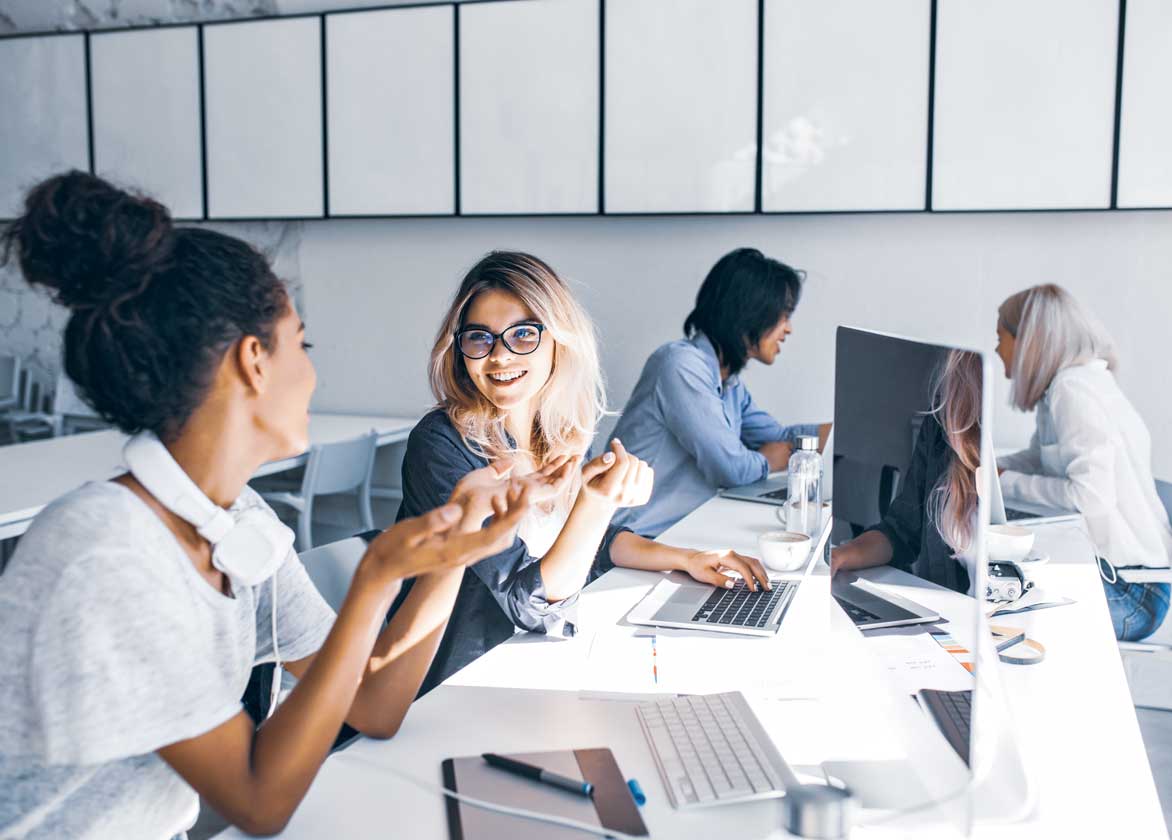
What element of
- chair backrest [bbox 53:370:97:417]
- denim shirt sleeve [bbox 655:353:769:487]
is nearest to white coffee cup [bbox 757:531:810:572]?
denim shirt sleeve [bbox 655:353:769:487]

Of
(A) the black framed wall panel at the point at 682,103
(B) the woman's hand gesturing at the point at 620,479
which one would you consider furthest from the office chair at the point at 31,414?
(B) the woman's hand gesturing at the point at 620,479

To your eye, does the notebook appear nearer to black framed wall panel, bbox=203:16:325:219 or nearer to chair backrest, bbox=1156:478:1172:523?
chair backrest, bbox=1156:478:1172:523

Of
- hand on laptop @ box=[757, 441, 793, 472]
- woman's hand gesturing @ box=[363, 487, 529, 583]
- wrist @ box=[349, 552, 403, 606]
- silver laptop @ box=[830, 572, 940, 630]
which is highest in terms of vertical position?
woman's hand gesturing @ box=[363, 487, 529, 583]

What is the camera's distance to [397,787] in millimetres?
1086

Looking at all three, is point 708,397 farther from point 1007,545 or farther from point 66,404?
point 66,404

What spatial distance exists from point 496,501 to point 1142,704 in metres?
2.77

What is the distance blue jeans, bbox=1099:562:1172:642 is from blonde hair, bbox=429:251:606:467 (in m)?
1.39

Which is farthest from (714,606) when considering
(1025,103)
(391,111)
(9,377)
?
(9,377)

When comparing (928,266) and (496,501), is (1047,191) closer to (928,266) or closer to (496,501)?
(928,266)

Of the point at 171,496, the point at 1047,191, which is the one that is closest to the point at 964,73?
the point at 1047,191

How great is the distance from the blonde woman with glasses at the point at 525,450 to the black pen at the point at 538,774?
46cm

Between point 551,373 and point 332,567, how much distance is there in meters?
0.53

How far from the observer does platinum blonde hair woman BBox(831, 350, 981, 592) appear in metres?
0.96

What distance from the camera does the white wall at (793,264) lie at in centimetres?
347
